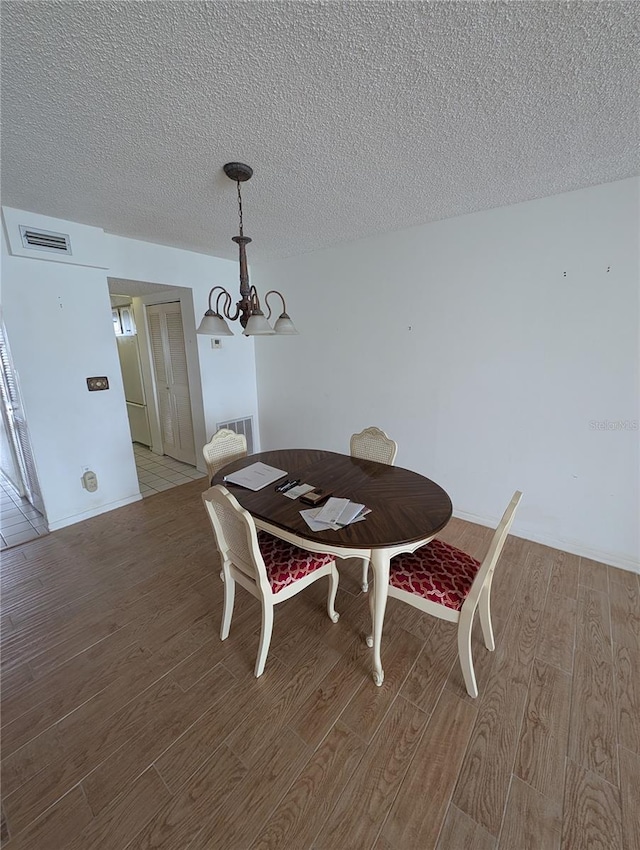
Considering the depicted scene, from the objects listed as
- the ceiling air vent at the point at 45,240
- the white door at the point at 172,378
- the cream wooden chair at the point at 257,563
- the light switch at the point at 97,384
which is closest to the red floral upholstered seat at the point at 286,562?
the cream wooden chair at the point at 257,563

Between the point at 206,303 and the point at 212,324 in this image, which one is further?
the point at 206,303

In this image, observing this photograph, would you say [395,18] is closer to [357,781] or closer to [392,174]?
[392,174]

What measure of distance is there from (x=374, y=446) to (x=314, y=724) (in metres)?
1.67

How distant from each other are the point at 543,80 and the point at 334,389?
→ 104 inches

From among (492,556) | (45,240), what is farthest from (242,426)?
(492,556)

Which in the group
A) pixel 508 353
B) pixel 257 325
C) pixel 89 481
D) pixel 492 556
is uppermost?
pixel 257 325

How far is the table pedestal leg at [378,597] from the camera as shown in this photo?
4.79 ft

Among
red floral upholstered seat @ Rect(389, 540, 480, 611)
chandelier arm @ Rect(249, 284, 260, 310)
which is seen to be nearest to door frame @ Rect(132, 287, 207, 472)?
chandelier arm @ Rect(249, 284, 260, 310)

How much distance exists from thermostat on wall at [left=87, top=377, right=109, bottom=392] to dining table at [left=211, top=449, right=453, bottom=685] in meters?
1.76

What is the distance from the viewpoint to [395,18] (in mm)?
1040

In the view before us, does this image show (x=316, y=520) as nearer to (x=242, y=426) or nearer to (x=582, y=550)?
(x=582, y=550)

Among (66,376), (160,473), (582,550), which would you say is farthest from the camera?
(160,473)

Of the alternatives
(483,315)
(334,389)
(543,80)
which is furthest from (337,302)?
(543,80)

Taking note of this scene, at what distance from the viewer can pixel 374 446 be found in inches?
101
